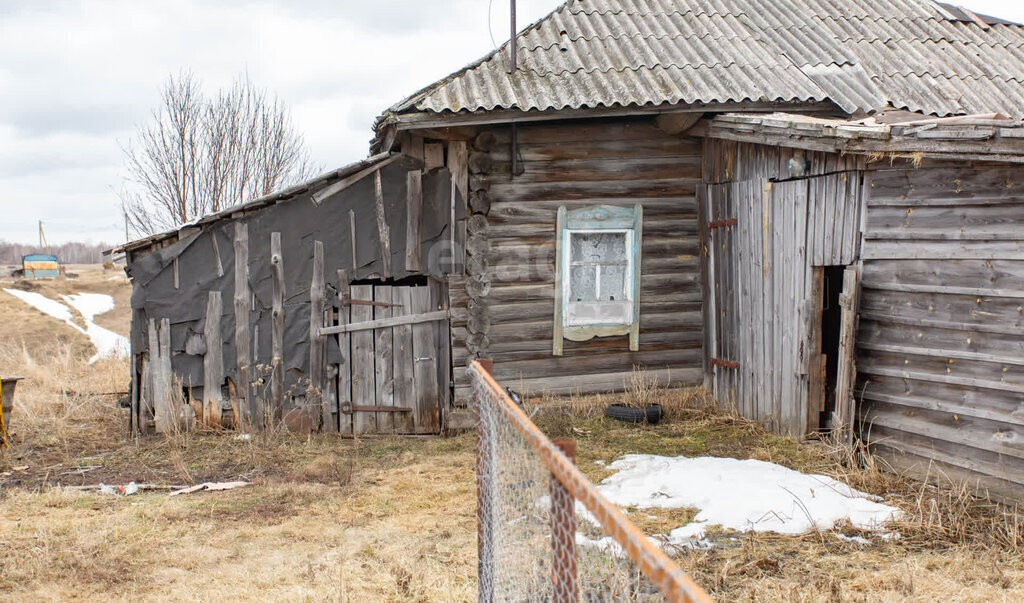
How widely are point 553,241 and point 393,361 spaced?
2349mm

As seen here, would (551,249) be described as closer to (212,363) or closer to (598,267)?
(598,267)

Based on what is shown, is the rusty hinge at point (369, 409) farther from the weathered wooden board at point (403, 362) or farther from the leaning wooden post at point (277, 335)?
the leaning wooden post at point (277, 335)

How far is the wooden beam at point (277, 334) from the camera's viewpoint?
8.87m

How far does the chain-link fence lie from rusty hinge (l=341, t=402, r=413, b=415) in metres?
3.06

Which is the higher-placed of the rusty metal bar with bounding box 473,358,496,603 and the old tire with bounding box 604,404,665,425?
the rusty metal bar with bounding box 473,358,496,603

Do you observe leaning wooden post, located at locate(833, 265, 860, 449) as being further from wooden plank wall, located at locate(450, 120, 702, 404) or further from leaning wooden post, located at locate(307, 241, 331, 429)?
leaning wooden post, located at locate(307, 241, 331, 429)

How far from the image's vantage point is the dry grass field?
4703 millimetres

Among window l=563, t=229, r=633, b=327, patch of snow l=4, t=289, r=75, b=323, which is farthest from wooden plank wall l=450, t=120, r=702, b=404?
patch of snow l=4, t=289, r=75, b=323

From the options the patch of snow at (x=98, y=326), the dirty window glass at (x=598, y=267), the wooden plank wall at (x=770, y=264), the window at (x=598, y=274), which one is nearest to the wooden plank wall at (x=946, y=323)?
the wooden plank wall at (x=770, y=264)

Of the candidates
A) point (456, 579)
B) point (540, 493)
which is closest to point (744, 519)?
point (540, 493)

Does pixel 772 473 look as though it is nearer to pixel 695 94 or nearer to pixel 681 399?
pixel 681 399

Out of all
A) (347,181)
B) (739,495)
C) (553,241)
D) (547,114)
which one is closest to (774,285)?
(553,241)

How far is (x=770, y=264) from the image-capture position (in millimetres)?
8242

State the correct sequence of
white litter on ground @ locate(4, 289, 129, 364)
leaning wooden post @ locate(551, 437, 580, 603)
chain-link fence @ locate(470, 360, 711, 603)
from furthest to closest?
white litter on ground @ locate(4, 289, 129, 364) → leaning wooden post @ locate(551, 437, 580, 603) → chain-link fence @ locate(470, 360, 711, 603)
